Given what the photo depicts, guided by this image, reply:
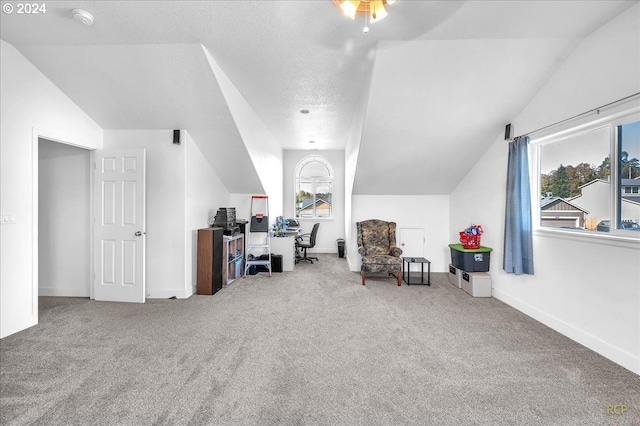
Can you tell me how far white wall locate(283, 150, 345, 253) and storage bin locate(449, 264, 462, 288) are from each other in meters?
3.46

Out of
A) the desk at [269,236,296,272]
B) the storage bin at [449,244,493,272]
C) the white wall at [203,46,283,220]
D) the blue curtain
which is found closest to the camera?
the blue curtain

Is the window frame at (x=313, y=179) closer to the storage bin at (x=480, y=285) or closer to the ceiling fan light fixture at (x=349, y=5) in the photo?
the storage bin at (x=480, y=285)

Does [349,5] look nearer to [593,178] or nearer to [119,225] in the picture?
[593,178]

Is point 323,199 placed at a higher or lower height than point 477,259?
higher

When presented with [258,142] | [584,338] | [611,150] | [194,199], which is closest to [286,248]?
[194,199]

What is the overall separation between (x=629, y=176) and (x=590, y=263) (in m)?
0.85

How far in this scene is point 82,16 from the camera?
7.43ft

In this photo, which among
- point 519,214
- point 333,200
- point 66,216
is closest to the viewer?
point 519,214

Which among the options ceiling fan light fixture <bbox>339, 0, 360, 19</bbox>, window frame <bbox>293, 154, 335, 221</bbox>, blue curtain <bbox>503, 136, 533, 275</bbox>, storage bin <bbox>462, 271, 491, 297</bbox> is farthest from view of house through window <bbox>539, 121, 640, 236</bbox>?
window frame <bbox>293, 154, 335, 221</bbox>

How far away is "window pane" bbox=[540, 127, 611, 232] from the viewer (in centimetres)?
256

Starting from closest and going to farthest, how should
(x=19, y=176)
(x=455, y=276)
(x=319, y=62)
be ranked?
(x=19, y=176), (x=319, y=62), (x=455, y=276)

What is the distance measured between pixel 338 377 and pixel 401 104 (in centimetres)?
307

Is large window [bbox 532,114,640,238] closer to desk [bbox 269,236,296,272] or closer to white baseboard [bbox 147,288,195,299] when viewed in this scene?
desk [bbox 269,236,296,272]

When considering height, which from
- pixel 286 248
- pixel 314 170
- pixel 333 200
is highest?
pixel 314 170
